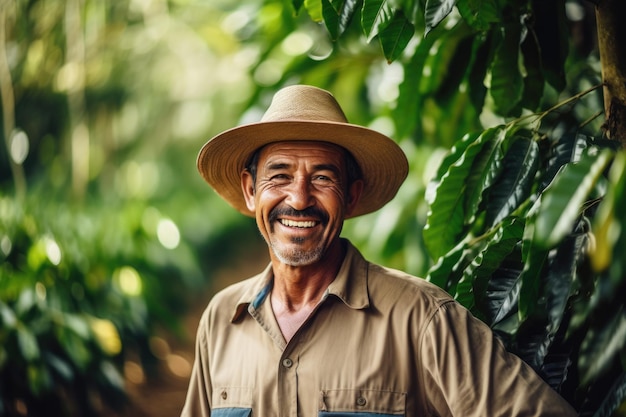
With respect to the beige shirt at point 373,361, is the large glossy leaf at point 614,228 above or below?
above

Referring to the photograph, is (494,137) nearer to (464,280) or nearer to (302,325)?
(464,280)

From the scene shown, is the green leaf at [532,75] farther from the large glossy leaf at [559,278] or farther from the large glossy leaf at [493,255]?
the large glossy leaf at [559,278]

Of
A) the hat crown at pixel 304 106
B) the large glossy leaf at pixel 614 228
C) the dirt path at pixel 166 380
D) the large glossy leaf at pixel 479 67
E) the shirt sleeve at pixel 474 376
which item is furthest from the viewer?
the dirt path at pixel 166 380

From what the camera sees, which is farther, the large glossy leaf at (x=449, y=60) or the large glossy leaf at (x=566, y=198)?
the large glossy leaf at (x=449, y=60)

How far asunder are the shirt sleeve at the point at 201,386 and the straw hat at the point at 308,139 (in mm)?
415

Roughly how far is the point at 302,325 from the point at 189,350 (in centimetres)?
518

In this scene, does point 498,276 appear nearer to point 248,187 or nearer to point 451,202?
point 451,202

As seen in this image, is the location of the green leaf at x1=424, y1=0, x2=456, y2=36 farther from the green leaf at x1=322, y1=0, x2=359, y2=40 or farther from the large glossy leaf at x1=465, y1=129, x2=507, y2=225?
the large glossy leaf at x1=465, y1=129, x2=507, y2=225

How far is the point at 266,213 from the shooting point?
1.84 m

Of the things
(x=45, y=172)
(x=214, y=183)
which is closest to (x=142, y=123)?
(x=45, y=172)

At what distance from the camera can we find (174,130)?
7258 millimetres

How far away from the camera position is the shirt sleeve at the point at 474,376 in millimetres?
1457

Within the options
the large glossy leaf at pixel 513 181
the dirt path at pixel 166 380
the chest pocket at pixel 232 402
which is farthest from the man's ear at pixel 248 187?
the dirt path at pixel 166 380

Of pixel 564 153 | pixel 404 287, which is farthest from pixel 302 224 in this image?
pixel 564 153
